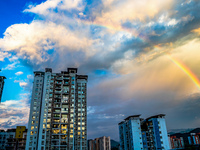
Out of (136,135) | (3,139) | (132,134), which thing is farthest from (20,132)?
(136,135)

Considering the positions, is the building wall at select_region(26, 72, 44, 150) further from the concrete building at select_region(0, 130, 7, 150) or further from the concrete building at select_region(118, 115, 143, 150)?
the concrete building at select_region(118, 115, 143, 150)

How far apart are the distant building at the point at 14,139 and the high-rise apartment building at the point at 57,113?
1191 inches

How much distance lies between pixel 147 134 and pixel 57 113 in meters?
60.6

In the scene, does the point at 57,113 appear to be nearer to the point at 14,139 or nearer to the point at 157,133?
the point at 14,139

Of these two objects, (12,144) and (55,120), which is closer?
(55,120)

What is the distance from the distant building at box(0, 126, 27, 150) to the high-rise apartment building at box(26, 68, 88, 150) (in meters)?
30.2

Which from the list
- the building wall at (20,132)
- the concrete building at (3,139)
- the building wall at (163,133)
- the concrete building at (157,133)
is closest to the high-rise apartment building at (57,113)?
the building wall at (20,132)

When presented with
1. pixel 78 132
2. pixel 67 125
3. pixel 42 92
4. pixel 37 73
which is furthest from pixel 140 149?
pixel 37 73

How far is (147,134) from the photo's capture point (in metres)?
106

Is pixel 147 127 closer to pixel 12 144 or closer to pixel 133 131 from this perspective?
pixel 133 131

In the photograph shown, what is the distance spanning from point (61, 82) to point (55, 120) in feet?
76.9

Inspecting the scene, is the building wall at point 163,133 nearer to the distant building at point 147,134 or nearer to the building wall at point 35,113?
the distant building at point 147,134

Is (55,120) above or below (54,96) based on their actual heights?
below

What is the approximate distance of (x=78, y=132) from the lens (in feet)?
330
